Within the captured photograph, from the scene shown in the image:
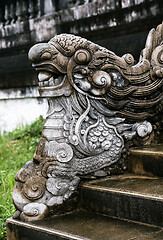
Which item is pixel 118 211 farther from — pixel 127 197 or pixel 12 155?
pixel 12 155

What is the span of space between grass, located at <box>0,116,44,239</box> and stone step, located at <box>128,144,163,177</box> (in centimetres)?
128

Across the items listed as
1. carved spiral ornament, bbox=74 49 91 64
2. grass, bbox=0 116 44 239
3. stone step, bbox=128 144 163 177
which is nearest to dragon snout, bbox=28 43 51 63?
carved spiral ornament, bbox=74 49 91 64

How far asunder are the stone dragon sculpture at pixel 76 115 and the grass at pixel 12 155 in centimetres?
79

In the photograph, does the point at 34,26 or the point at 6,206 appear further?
the point at 34,26

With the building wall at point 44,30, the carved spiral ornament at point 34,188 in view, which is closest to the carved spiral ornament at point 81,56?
the carved spiral ornament at point 34,188

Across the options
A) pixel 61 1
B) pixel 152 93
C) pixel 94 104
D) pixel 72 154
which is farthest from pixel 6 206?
pixel 61 1

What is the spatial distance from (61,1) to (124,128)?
148 inches

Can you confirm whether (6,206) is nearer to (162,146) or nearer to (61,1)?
(162,146)

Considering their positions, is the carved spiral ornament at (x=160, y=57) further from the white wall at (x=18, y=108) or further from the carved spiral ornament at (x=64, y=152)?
the white wall at (x=18, y=108)

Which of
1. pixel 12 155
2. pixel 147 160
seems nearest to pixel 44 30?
pixel 12 155

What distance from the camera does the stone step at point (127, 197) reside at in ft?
9.02

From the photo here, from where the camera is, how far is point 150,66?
3438mm

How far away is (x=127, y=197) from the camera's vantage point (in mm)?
2891

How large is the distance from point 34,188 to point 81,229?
0.54 m
